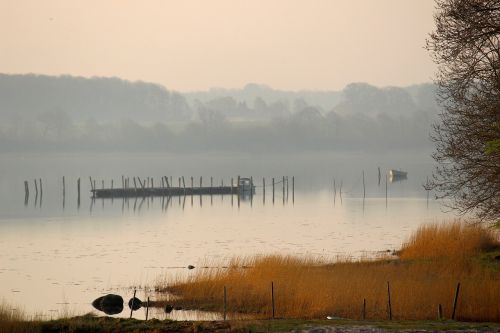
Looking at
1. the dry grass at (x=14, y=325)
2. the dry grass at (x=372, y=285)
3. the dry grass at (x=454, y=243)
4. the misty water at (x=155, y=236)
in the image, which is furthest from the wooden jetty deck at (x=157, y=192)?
the dry grass at (x=14, y=325)

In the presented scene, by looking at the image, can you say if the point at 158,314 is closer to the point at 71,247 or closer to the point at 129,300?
the point at 129,300

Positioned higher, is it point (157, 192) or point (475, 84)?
point (475, 84)

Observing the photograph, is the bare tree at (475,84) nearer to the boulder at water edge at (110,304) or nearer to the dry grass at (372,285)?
the dry grass at (372,285)

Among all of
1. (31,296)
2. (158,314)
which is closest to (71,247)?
(31,296)

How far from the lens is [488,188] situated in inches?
1436

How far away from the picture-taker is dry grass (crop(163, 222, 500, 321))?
105ft

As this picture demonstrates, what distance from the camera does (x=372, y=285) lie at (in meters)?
36.3

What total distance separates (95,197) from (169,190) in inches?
445

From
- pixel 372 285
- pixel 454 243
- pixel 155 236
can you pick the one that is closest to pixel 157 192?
pixel 155 236

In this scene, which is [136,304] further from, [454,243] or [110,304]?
[454,243]

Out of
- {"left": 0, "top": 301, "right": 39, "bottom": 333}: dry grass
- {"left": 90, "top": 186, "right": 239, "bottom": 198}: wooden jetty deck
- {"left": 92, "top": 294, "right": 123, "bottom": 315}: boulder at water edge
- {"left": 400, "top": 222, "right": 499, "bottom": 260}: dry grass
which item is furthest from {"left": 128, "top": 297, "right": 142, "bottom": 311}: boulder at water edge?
{"left": 90, "top": 186, "right": 239, "bottom": 198}: wooden jetty deck

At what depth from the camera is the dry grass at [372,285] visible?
31953 millimetres

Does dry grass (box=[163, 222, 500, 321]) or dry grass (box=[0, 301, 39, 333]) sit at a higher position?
dry grass (box=[0, 301, 39, 333])

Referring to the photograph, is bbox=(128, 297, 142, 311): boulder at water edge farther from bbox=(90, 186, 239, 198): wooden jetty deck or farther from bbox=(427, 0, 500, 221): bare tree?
bbox=(90, 186, 239, 198): wooden jetty deck
